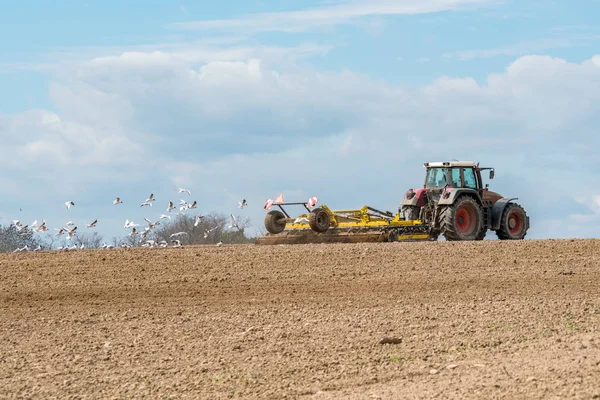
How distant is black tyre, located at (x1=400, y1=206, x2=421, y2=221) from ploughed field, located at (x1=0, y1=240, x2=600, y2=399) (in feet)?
12.4

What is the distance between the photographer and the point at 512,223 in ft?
89.4

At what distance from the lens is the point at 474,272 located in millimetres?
18547

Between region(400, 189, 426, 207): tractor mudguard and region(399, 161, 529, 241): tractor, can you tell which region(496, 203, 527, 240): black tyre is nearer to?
region(399, 161, 529, 241): tractor

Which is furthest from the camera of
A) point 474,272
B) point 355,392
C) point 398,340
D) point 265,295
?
point 474,272

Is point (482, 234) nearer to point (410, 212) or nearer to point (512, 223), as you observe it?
point (512, 223)

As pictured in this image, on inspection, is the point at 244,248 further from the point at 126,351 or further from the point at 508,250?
the point at 126,351

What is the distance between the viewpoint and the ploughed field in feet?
31.7

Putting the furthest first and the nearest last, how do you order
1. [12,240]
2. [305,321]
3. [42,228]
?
[12,240], [42,228], [305,321]

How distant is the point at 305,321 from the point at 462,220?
43.9 feet

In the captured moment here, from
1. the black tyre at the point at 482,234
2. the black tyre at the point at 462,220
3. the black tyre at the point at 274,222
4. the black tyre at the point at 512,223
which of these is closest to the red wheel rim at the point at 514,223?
the black tyre at the point at 512,223

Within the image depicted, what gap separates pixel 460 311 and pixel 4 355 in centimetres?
630

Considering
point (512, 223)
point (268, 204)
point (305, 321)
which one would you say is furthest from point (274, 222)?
point (305, 321)

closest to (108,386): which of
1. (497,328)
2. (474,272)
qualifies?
(497,328)

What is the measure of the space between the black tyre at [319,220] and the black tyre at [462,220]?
3.05 metres
